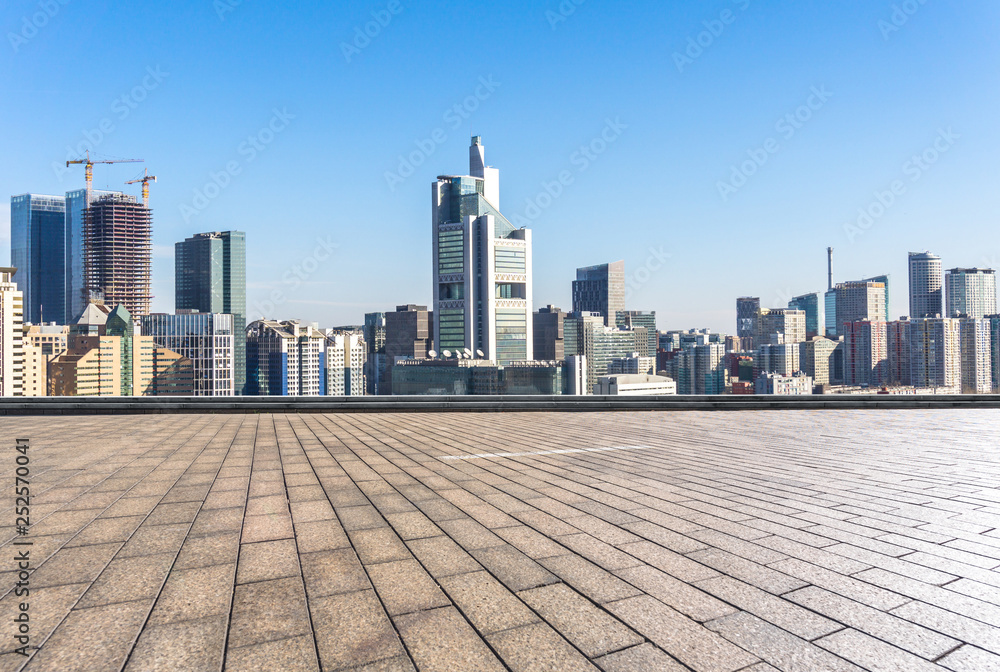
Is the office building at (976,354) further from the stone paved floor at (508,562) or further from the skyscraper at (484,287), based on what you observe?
the stone paved floor at (508,562)

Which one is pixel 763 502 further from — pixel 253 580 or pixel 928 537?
pixel 253 580

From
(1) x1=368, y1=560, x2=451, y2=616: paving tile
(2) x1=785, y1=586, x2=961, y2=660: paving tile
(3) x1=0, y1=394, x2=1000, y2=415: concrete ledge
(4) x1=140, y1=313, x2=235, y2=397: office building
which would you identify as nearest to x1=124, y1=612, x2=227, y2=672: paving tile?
(1) x1=368, y1=560, x2=451, y2=616: paving tile

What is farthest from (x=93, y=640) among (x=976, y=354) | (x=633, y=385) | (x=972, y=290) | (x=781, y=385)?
(x=972, y=290)

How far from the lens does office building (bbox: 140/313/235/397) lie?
140m

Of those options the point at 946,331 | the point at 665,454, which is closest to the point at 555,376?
the point at 946,331

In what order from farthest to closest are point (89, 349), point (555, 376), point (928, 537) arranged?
point (89, 349)
point (555, 376)
point (928, 537)

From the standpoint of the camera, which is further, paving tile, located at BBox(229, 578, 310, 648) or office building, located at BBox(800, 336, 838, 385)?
office building, located at BBox(800, 336, 838, 385)

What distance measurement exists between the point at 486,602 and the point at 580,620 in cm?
56

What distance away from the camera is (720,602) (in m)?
3.46

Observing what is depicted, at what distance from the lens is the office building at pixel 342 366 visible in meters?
168

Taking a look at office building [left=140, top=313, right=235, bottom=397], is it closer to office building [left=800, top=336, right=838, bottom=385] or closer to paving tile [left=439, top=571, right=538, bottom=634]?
office building [left=800, top=336, right=838, bottom=385]

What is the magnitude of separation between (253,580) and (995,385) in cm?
13655

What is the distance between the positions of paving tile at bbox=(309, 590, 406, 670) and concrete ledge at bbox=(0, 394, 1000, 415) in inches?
468

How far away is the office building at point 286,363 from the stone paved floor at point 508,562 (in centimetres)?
16253
